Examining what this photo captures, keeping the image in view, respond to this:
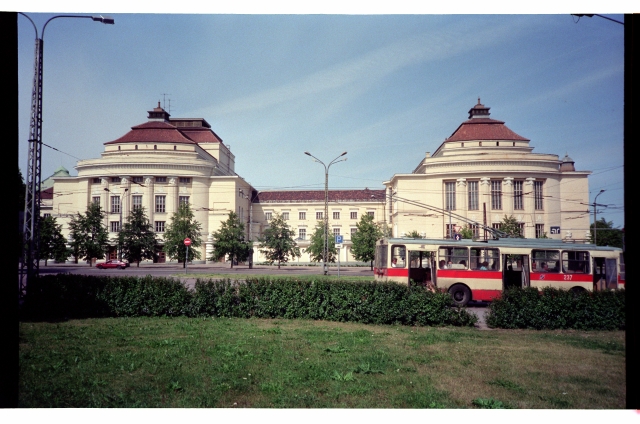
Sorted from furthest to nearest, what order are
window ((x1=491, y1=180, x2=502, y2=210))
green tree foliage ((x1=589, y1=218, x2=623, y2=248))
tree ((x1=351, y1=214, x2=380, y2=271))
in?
tree ((x1=351, y1=214, x2=380, y2=271)) → window ((x1=491, y1=180, x2=502, y2=210)) → green tree foliage ((x1=589, y1=218, x2=623, y2=248))

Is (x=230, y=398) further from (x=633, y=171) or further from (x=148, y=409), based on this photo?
(x=633, y=171)

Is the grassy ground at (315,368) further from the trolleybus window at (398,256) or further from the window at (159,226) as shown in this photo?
the window at (159,226)

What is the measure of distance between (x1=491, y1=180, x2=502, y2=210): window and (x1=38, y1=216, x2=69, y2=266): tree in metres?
19.6

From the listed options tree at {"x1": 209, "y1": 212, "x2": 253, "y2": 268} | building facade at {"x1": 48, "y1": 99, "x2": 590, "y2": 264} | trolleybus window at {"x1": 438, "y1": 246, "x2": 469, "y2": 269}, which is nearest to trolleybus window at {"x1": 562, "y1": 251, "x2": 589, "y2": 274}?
building facade at {"x1": 48, "y1": 99, "x2": 590, "y2": 264}

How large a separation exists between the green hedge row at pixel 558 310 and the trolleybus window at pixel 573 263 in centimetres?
398

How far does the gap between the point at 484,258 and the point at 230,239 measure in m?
18.4

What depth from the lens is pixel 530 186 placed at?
722 inches

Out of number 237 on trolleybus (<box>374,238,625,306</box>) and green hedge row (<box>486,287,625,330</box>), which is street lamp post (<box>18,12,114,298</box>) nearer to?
number 237 on trolleybus (<box>374,238,625,306</box>)

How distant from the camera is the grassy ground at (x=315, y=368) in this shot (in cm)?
514

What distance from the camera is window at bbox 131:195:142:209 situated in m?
16.1

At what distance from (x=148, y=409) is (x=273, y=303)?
5.14 m

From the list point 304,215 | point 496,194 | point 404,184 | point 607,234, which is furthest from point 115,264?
point 304,215

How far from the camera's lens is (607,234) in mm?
10703

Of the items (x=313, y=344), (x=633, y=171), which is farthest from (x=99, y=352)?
(x=633, y=171)
